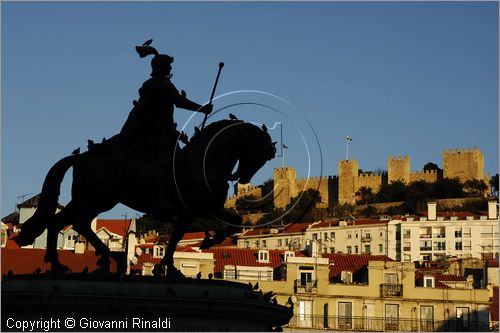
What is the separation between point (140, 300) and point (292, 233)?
425 ft

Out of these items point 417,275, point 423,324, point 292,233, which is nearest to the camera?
point 423,324

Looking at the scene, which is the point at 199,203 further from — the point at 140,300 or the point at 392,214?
the point at 392,214

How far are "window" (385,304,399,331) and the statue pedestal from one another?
48694 mm

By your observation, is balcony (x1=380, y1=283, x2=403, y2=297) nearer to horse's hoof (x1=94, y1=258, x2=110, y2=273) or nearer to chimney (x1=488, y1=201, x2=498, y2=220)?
horse's hoof (x1=94, y1=258, x2=110, y2=273)

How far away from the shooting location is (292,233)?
15612 cm

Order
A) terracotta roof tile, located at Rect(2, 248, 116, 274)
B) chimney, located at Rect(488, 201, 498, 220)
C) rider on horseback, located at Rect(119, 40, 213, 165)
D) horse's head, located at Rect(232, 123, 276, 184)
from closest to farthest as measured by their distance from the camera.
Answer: rider on horseback, located at Rect(119, 40, 213, 165), horse's head, located at Rect(232, 123, 276, 184), terracotta roof tile, located at Rect(2, 248, 116, 274), chimney, located at Rect(488, 201, 498, 220)

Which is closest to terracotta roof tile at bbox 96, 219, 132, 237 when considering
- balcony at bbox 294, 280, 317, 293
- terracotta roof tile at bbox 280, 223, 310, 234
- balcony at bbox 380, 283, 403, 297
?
balcony at bbox 294, 280, 317, 293

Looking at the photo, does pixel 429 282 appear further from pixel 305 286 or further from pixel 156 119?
pixel 156 119

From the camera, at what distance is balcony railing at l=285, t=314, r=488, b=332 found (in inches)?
2958

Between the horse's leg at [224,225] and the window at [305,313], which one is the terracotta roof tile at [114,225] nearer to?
the window at [305,313]

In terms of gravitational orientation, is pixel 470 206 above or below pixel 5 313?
above

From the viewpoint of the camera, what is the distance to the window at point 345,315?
249 ft

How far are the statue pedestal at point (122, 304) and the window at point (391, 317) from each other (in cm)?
4869

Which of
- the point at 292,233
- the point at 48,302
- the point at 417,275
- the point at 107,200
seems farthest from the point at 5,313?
the point at 292,233
